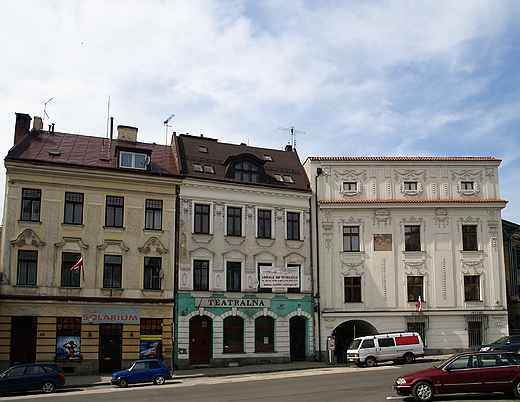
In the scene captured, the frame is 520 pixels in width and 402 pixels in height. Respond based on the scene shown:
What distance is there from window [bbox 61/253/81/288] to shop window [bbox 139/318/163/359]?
468 cm

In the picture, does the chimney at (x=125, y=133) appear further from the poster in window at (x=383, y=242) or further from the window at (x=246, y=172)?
the poster in window at (x=383, y=242)

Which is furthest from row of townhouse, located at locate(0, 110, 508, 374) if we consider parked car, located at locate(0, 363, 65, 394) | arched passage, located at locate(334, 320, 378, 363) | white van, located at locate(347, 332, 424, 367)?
parked car, located at locate(0, 363, 65, 394)

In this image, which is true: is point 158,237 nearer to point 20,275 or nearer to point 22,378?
point 20,275

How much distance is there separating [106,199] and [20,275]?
6549 millimetres

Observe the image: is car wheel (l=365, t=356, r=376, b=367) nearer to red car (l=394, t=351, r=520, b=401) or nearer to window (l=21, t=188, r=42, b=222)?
red car (l=394, t=351, r=520, b=401)

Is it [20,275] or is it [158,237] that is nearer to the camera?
[20,275]

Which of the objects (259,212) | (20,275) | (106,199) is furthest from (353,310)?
(20,275)

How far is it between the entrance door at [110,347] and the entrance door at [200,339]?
14.9 ft

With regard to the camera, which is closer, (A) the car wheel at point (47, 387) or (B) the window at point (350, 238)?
(A) the car wheel at point (47, 387)

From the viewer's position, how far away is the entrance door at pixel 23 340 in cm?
2927

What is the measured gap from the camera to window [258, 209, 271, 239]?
1437 inches

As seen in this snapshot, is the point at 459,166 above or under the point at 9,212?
above

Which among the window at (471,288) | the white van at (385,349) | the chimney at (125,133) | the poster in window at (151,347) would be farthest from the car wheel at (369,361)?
the chimney at (125,133)

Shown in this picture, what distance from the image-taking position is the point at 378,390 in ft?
67.1
